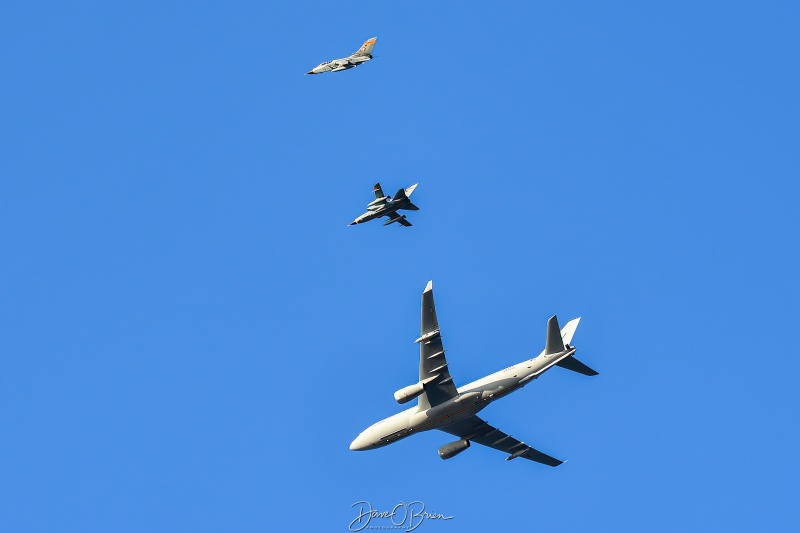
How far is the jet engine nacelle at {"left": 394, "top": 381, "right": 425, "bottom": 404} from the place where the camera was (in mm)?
66000

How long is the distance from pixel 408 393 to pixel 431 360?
266 cm

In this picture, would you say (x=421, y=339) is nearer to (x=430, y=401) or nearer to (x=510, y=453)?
(x=430, y=401)

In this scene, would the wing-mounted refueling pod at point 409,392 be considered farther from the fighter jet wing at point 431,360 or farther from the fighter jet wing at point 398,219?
the fighter jet wing at point 398,219

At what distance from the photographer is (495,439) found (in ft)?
259

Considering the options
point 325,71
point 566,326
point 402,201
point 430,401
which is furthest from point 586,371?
point 325,71

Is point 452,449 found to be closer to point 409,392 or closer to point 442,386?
point 442,386

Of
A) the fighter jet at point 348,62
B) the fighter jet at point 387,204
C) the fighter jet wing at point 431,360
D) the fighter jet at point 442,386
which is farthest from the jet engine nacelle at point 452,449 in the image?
the fighter jet at point 348,62

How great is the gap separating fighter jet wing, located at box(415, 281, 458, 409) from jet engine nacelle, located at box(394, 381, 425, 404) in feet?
2.46

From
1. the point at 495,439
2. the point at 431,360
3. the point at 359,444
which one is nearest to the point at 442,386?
the point at 431,360

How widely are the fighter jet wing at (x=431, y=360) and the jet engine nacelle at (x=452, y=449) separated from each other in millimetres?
7369

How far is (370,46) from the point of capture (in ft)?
315

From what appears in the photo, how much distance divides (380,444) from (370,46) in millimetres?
41794

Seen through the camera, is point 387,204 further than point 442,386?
Yes

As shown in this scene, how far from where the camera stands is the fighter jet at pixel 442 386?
66.1 meters
